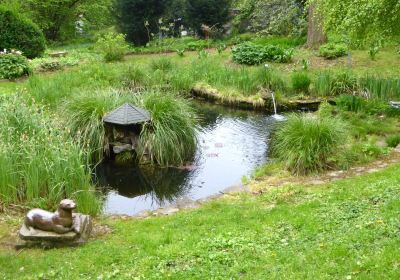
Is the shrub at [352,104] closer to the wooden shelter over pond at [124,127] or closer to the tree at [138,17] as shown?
the wooden shelter over pond at [124,127]

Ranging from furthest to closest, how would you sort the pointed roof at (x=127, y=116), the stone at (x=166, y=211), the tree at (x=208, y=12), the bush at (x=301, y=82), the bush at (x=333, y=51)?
the tree at (x=208, y=12), the bush at (x=333, y=51), the bush at (x=301, y=82), the pointed roof at (x=127, y=116), the stone at (x=166, y=211)

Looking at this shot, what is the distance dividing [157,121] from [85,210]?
274cm

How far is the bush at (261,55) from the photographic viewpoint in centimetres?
1495

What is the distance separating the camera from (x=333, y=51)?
14688mm

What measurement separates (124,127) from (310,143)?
312 centimetres

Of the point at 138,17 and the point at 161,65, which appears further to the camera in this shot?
the point at 138,17

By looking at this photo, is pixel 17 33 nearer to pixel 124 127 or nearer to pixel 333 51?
pixel 124 127

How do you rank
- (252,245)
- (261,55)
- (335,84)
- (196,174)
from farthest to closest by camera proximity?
(261,55) → (335,84) → (196,174) → (252,245)

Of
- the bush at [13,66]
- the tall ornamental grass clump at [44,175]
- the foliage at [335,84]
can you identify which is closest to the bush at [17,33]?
the bush at [13,66]

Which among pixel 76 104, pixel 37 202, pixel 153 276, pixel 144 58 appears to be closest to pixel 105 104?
pixel 76 104

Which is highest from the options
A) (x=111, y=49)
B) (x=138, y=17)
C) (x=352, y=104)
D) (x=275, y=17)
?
(x=138, y=17)

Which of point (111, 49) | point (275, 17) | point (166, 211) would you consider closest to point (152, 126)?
point (166, 211)

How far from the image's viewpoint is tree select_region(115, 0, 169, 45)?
20.7 meters

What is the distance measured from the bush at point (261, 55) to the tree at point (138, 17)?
6212 mm
